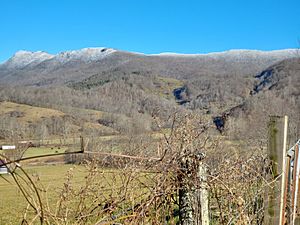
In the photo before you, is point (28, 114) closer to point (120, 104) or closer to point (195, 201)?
point (120, 104)

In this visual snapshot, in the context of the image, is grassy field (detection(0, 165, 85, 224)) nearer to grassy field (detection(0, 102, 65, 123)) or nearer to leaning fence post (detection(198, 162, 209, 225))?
leaning fence post (detection(198, 162, 209, 225))

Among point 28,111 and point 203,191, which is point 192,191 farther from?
point 28,111

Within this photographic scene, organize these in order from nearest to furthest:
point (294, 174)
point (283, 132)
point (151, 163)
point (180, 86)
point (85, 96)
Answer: point (151, 163), point (283, 132), point (294, 174), point (85, 96), point (180, 86)

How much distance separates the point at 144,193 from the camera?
7.30 feet

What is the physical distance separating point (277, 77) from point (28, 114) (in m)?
102

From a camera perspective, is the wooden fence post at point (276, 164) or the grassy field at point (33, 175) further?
the wooden fence post at point (276, 164)

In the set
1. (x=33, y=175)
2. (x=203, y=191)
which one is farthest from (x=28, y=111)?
(x=203, y=191)

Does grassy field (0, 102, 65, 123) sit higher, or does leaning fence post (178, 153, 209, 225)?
grassy field (0, 102, 65, 123)

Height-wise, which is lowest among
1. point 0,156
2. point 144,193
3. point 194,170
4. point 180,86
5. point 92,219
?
point 92,219

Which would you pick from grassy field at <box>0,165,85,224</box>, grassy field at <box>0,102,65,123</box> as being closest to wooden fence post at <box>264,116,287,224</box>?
grassy field at <box>0,165,85,224</box>

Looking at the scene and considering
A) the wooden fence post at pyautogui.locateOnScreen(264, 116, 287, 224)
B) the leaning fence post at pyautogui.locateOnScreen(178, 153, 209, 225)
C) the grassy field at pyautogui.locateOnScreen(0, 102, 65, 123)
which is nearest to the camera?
the leaning fence post at pyautogui.locateOnScreen(178, 153, 209, 225)

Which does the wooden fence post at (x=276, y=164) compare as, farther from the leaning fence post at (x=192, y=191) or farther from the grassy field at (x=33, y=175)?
the grassy field at (x=33, y=175)

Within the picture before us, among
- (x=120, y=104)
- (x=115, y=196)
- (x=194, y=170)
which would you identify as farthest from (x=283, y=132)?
(x=120, y=104)

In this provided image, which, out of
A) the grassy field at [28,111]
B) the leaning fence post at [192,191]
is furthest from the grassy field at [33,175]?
the grassy field at [28,111]
